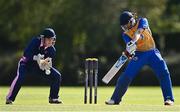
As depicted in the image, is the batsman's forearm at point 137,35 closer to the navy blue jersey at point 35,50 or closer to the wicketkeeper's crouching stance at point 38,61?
the wicketkeeper's crouching stance at point 38,61

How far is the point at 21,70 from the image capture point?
1838cm

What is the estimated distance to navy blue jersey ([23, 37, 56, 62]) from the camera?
1817 cm

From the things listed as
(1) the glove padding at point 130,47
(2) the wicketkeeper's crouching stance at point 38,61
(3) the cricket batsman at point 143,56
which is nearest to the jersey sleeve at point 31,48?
(2) the wicketkeeper's crouching stance at point 38,61

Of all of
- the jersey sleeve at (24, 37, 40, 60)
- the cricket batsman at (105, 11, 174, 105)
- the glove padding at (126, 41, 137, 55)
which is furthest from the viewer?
the jersey sleeve at (24, 37, 40, 60)

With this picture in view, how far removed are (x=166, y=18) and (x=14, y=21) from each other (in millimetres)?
9823

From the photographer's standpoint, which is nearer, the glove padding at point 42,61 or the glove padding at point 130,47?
the glove padding at point 130,47

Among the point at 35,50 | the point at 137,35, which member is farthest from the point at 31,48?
the point at 137,35

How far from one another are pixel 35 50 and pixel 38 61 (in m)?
0.24

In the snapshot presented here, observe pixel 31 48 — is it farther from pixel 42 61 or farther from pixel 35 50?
pixel 42 61

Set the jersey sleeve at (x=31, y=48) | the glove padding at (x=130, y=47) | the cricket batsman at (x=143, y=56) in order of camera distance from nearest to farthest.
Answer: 1. the glove padding at (x=130, y=47)
2. the cricket batsman at (x=143, y=56)
3. the jersey sleeve at (x=31, y=48)

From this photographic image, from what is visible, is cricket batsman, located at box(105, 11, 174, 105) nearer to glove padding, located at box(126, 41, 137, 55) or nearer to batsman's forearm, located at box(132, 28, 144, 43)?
batsman's forearm, located at box(132, 28, 144, 43)

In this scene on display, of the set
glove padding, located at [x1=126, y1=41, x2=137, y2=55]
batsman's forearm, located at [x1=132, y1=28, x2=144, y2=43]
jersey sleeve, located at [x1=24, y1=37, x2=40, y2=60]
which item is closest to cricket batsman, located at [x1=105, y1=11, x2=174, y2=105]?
batsman's forearm, located at [x1=132, y1=28, x2=144, y2=43]

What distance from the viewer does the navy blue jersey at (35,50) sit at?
18.2 meters

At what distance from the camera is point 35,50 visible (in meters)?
18.3
